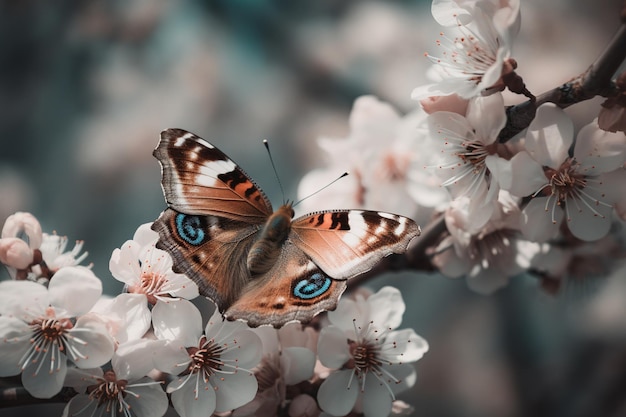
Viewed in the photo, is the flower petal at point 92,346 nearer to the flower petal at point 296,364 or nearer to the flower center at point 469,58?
the flower petal at point 296,364

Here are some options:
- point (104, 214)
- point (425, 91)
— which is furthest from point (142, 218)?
point (425, 91)

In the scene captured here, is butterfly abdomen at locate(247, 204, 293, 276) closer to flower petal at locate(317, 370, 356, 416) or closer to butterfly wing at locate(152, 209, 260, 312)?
butterfly wing at locate(152, 209, 260, 312)

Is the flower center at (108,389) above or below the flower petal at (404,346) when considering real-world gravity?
above

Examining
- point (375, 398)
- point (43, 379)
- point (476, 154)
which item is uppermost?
point (476, 154)

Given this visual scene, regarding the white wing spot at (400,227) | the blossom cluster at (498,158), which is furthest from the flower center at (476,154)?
the white wing spot at (400,227)

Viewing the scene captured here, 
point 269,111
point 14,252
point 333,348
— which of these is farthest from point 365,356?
point 269,111

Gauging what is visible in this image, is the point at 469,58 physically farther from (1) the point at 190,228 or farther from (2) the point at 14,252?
(2) the point at 14,252

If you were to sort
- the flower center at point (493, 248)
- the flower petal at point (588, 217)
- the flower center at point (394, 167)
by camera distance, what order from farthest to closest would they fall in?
the flower center at point (394, 167) < the flower center at point (493, 248) < the flower petal at point (588, 217)
